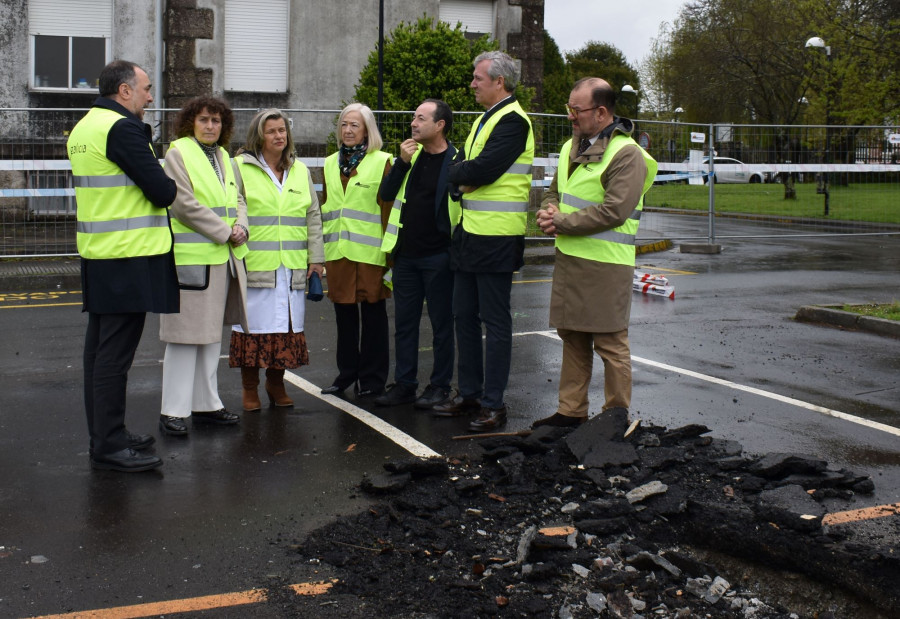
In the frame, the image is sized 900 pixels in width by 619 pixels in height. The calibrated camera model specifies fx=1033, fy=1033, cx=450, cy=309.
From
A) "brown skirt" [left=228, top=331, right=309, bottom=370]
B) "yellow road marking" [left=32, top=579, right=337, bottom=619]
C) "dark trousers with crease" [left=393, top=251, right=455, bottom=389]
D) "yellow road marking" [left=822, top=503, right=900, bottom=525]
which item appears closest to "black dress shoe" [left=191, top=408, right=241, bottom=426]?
"brown skirt" [left=228, top=331, right=309, bottom=370]

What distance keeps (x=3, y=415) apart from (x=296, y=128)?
10.3 m

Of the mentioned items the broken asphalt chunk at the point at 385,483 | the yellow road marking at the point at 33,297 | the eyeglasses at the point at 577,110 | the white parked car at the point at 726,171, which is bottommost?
the broken asphalt chunk at the point at 385,483

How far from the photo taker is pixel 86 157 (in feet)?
18.6

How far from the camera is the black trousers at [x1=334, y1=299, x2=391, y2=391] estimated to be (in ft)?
24.8

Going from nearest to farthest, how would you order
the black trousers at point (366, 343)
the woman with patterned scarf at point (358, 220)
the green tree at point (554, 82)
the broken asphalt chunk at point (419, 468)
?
the broken asphalt chunk at point (419, 468) → the woman with patterned scarf at point (358, 220) → the black trousers at point (366, 343) → the green tree at point (554, 82)

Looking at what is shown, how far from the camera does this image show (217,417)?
6766mm

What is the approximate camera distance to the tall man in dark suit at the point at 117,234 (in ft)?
18.6

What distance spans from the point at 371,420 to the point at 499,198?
1704mm

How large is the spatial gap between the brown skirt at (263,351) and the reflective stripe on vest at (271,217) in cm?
47

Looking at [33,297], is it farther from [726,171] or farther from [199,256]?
[726,171]

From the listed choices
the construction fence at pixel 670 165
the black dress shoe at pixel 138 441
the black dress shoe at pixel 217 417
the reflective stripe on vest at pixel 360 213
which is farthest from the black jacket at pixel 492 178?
the construction fence at pixel 670 165

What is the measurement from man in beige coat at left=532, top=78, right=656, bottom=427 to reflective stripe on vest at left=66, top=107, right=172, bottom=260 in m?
2.37

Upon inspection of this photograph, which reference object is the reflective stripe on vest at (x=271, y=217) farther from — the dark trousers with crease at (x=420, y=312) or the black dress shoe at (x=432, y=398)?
the black dress shoe at (x=432, y=398)

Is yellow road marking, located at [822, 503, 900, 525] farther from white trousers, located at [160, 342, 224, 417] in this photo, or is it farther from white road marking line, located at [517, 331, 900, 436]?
white trousers, located at [160, 342, 224, 417]
